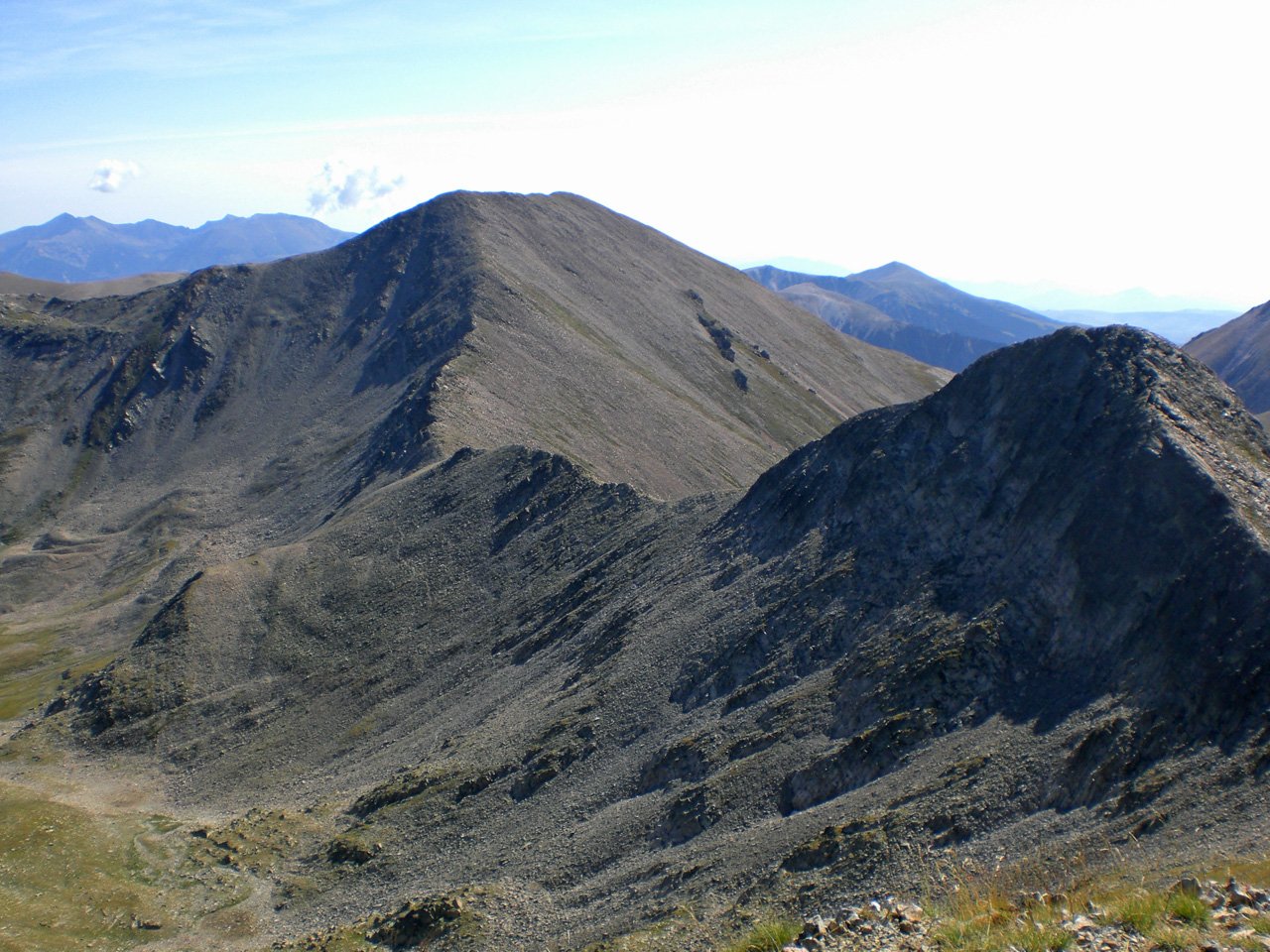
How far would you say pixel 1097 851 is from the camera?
983 inches

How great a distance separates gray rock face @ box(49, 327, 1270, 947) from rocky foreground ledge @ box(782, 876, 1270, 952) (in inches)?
294

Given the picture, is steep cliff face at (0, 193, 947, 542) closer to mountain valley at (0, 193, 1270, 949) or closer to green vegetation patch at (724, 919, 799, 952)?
mountain valley at (0, 193, 1270, 949)

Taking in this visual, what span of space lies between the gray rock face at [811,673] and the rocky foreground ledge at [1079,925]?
7.48 meters

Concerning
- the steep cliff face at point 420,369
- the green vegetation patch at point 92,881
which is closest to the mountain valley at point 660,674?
the green vegetation patch at point 92,881

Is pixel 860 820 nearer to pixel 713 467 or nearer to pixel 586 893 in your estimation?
pixel 586 893

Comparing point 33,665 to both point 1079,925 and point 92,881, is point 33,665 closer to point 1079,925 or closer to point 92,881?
point 92,881

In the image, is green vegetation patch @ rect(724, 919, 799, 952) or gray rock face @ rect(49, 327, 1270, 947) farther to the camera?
gray rock face @ rect(49, 327, 1270, 947)

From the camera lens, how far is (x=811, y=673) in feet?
138

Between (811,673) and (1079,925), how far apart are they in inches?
996

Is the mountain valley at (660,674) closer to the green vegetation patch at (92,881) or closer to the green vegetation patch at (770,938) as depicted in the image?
the green vegetation patch at (92,881)

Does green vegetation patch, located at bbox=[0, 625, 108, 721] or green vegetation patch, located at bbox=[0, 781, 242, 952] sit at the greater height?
green vegetation patch, located at bbox=[0, 781, 242, 952]

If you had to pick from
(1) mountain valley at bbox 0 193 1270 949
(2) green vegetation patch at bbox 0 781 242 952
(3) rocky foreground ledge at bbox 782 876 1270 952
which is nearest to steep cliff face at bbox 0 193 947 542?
(1) mountain valley at bbox 0 193 1270 949

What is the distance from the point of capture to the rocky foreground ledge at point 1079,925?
622 inches

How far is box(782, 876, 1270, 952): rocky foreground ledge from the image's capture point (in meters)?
15.8
